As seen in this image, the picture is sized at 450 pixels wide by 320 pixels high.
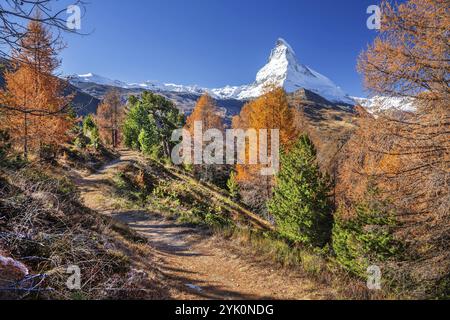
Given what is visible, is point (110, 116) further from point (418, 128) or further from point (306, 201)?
point (418, 128)

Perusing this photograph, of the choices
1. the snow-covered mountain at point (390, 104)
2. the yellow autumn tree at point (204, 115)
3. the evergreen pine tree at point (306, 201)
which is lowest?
the evergreen pine tree at point (306, 201)

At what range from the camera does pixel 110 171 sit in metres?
25.4

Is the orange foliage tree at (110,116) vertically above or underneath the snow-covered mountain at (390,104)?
above

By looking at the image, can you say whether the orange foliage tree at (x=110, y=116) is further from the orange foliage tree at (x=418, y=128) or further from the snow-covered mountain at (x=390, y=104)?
the orange foliage tree at (x=418, y=128)

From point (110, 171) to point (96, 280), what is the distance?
2207 cm

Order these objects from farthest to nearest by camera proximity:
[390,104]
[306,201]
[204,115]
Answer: [204,115] → [306,201] → [390,104]

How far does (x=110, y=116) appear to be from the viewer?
5238 cm

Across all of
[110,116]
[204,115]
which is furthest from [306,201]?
[110,116]

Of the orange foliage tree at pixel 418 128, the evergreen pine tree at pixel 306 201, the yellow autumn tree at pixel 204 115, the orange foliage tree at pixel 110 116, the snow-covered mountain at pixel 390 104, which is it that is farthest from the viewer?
the orange foliage tree at pixel 110 116

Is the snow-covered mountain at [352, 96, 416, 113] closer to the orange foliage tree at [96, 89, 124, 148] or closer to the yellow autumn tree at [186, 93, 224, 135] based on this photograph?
the yellow autumn tree at [186, 93, 224, 135]

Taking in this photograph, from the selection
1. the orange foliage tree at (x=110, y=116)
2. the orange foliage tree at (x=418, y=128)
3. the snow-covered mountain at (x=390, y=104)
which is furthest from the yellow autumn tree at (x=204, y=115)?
the orange foliage tree at (x=418, y=128)

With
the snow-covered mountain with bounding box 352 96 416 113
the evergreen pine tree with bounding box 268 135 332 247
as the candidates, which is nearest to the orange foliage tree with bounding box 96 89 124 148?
the evergreen pine tree with bounding box 268 135 332 247

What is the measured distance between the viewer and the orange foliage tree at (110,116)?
51.0m
